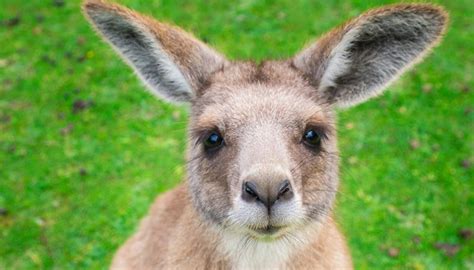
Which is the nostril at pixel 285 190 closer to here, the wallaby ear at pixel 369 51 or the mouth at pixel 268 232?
the mouth at pixel 268 232

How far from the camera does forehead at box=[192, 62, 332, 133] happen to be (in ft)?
12.2

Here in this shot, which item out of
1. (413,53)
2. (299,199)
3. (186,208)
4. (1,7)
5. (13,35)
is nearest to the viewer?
(299,199)

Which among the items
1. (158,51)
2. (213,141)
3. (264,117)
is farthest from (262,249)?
(158,51)

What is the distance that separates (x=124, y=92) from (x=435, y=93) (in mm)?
4002

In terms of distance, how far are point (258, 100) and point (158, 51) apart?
2.39 feet

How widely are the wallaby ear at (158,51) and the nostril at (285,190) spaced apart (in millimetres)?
1162

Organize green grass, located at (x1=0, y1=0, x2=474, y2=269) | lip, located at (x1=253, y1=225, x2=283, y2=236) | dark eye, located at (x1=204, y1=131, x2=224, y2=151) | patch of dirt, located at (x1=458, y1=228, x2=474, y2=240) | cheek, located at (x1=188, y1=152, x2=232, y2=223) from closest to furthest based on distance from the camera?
lip, located at (x1=253, y1=225, x2=283, y2=236)
cheek, located at (x1=188, y1=152, x2=232, y2=223)
dark eye, located at (x1=204, y1=131, x2=224, y2=151)
patch of dirt, located at (x1=458, y1=228, x2=474, y2=240)
green grass, located at (x1=0, y1=0, x2=474, y2=269)

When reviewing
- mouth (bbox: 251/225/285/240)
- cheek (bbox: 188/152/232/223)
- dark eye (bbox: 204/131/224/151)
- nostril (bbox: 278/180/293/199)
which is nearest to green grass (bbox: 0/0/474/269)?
cheek (bbox: 188/152/232/223)

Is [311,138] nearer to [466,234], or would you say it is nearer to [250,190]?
[250,190]

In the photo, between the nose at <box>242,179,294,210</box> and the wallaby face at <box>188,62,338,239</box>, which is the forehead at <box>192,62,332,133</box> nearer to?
the wallaby face at <box>188,62,338,239</box>

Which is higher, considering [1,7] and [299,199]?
[1,7]

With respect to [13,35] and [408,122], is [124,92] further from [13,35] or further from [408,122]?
[408,122]

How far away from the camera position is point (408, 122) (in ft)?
25.5

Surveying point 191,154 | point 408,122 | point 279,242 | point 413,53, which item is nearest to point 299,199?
point 279,242
